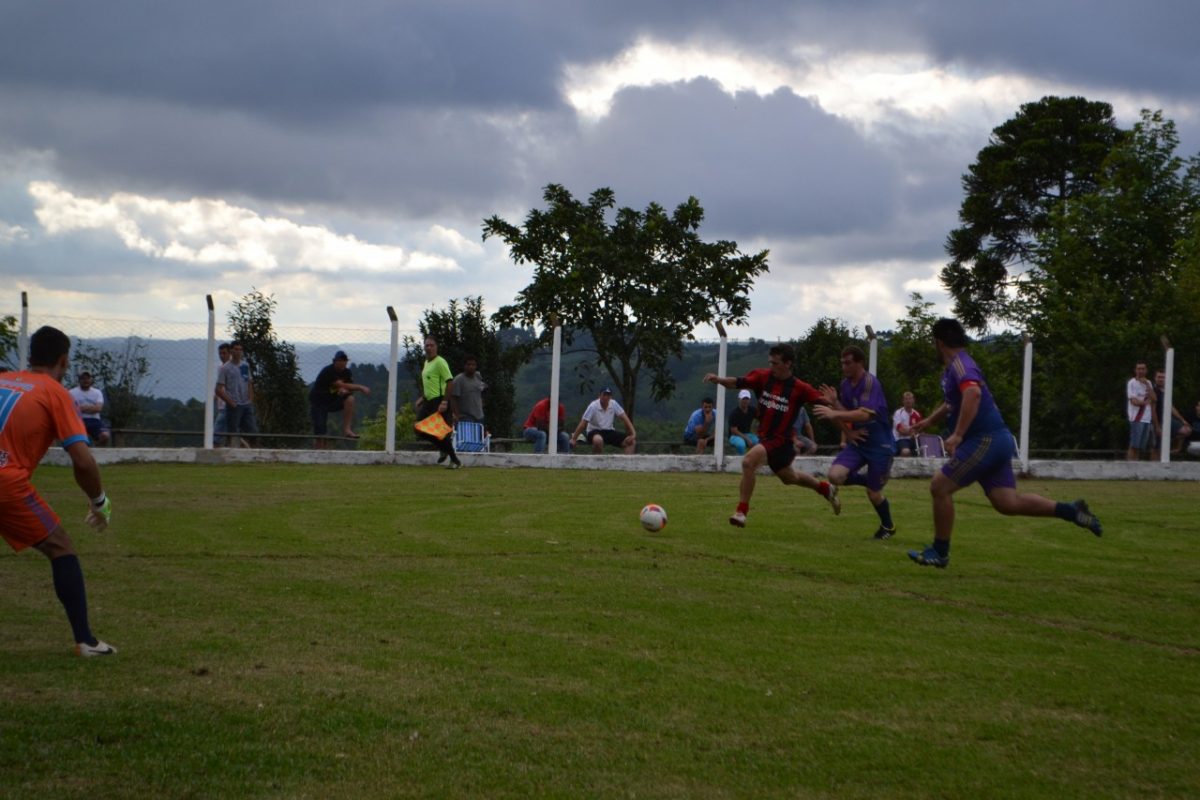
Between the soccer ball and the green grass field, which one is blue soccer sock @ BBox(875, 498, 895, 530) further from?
the soccer ball

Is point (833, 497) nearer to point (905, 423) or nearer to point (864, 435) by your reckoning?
point (864, 435)

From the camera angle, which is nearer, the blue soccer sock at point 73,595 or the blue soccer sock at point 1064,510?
the blue soccer sock at point 73,595

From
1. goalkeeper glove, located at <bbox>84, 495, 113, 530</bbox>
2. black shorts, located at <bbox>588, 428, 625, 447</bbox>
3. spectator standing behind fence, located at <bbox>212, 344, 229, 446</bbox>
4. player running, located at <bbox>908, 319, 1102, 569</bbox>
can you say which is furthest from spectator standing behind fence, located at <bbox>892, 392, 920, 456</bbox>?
goalkeeper glove, located at <bbox>84, 495, 113, 530</bbox>

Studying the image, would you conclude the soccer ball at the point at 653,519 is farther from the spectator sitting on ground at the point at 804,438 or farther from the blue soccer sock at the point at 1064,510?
the spectator sitting on ground at the point at 804,438

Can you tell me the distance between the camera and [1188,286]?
35.3 meters

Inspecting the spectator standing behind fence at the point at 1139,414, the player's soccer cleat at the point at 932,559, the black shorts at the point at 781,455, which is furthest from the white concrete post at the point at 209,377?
the spectator standing behind fence at the point at 1139,414

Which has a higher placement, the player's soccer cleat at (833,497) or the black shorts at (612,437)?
the black shorts at (612,437)

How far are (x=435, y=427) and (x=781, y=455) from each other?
9.00 metres

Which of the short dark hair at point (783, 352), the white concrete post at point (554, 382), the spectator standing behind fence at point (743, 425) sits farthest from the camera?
the spectator standing behind fence at point (743, 425)

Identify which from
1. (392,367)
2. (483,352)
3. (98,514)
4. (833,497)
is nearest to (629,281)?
(483,352)

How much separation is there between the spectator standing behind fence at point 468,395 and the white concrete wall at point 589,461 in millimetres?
781

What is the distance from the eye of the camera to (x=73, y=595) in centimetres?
646

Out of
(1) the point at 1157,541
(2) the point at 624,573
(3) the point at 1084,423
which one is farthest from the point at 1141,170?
(2) the point at 624,573

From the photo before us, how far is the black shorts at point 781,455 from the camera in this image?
43.8ft
